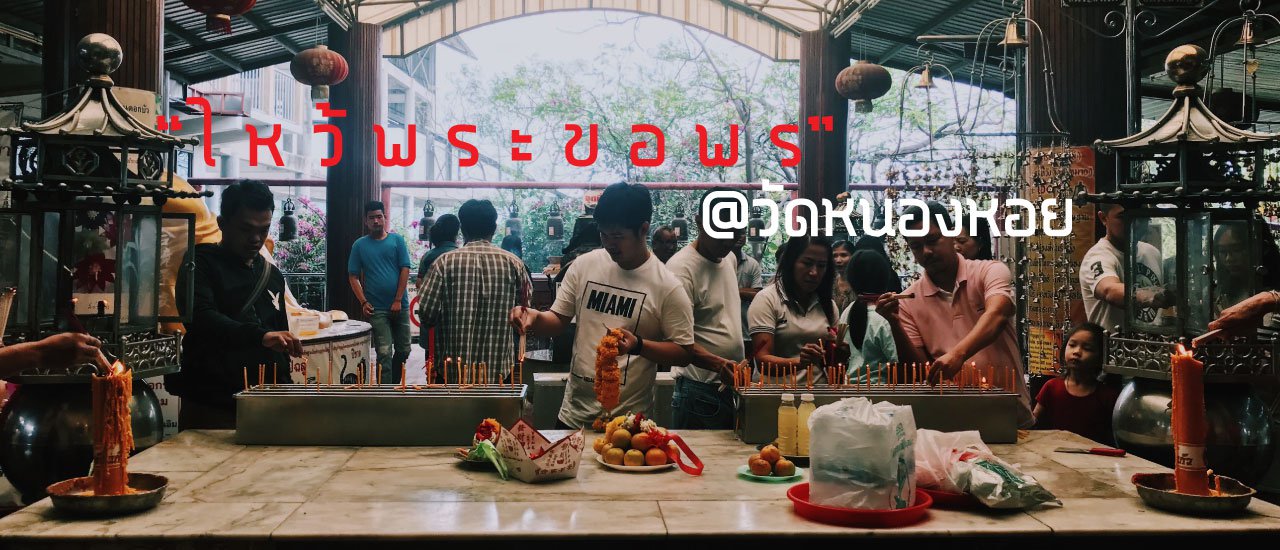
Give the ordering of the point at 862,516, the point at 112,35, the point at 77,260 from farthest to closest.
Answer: the point at 112,35
the point at 77,260
the point at 862,516

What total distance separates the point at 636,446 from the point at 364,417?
88 centimetres

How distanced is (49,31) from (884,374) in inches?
168

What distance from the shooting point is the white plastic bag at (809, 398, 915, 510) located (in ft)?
7.14

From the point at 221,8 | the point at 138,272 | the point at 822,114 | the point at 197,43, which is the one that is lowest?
the point at 138,272

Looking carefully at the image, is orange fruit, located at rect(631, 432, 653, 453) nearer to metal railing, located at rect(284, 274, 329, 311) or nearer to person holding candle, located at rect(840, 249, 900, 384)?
person holding candle, located at rect(840, 249, 900, 384)

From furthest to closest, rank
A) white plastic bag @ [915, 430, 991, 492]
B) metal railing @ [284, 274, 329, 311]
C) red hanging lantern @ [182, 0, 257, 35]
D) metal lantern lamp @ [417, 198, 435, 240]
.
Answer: metal railing @ [284, 274, 329, 311] < metal lantern lamp @ [417, 198, 435, 240] < red hanging lantern @ [182, 0, 257, 35] < white plastic bag @ [915, 430, 991, 492]

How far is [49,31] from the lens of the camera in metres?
4.80

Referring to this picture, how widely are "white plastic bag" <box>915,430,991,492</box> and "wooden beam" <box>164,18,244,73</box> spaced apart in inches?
374

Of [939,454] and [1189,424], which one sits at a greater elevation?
[1189,424]

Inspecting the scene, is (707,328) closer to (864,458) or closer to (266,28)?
(864,458)

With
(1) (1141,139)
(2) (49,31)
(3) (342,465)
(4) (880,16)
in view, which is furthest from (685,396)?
(4) (880,16)

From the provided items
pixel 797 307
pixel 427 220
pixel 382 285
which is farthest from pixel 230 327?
pixel 427 220

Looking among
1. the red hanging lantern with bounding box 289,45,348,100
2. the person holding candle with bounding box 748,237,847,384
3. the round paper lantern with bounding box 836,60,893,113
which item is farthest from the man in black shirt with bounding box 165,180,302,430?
the round paper lantern with bounding box 836,60,893,113

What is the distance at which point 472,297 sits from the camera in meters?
4.85
